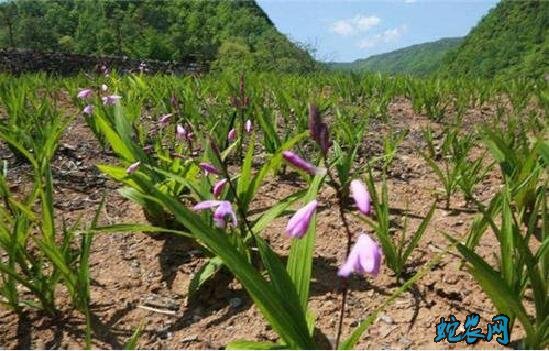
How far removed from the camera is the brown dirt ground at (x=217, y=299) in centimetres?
159

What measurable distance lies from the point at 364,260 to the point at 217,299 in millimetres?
1002

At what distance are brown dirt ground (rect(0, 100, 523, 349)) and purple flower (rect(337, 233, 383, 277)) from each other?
0.70 m

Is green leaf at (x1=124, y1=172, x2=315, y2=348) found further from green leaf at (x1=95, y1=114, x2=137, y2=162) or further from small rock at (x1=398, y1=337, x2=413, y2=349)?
green leaf at (x1=95, y1=114, x2=137, y2=162)

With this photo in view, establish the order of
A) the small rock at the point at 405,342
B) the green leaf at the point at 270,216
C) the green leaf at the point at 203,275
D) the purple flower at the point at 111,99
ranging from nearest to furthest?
the small rock at the point at 405,342
the green leaf at the point at 203,275
the green leaf at the point at 270,216
the purple flower at the point at 111,99

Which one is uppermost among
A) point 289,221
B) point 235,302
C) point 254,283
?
point 289,221

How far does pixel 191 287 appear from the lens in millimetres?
1746

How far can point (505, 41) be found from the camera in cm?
6328

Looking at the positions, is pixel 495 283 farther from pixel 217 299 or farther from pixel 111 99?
pixel 111 99

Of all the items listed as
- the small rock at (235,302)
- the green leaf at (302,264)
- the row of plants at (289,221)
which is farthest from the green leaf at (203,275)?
the green leaf at (302,264)

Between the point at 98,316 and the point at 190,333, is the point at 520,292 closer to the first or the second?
the point at 190,333

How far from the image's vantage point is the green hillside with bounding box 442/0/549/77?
190 ft

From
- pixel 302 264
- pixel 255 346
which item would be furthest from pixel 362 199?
pixel 255 346

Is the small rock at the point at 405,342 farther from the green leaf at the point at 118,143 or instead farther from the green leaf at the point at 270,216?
the green leaf at the point at 118,143

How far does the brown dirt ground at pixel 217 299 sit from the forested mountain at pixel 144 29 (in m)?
26.5
